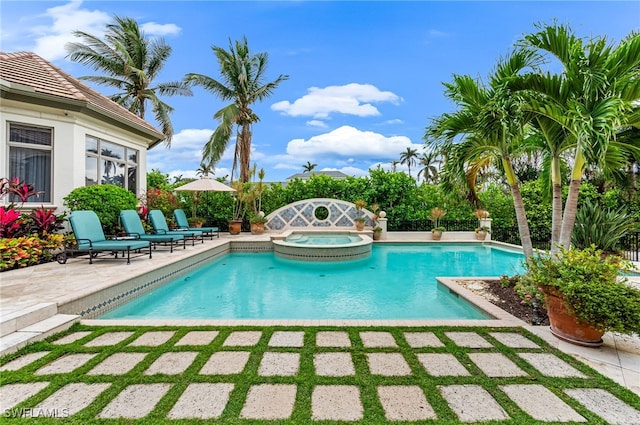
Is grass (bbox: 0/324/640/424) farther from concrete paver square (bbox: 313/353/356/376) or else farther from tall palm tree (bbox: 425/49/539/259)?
tall palm tree (bbox: 425/49/539/259)

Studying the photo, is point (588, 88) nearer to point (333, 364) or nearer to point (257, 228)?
point (333, 364)

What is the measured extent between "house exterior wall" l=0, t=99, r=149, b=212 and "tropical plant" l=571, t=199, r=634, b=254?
13.8 metres

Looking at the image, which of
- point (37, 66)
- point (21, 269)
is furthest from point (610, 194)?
point (37, 66)

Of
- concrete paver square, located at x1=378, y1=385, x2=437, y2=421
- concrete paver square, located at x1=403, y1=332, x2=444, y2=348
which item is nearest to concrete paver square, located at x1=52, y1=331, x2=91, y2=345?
concrete paver square, located at x1=378, y1=385, x2=437, y2=421

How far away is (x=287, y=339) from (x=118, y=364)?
1.75m

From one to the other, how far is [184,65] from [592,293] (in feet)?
74.5

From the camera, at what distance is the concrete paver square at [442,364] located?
2.89 metres

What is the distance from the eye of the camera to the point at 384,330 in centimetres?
392

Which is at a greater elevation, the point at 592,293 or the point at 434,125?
the point at 434,125

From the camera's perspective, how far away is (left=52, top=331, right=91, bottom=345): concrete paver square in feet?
11.3

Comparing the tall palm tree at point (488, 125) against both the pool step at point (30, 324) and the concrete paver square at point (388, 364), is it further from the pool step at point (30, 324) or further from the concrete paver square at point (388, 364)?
the pool step at point (30, 324)

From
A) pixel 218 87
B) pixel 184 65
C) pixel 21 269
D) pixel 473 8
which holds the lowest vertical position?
pixel 21 269

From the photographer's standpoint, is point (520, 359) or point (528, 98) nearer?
point (520, 359)

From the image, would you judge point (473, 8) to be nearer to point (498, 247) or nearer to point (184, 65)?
point (498, 247)
